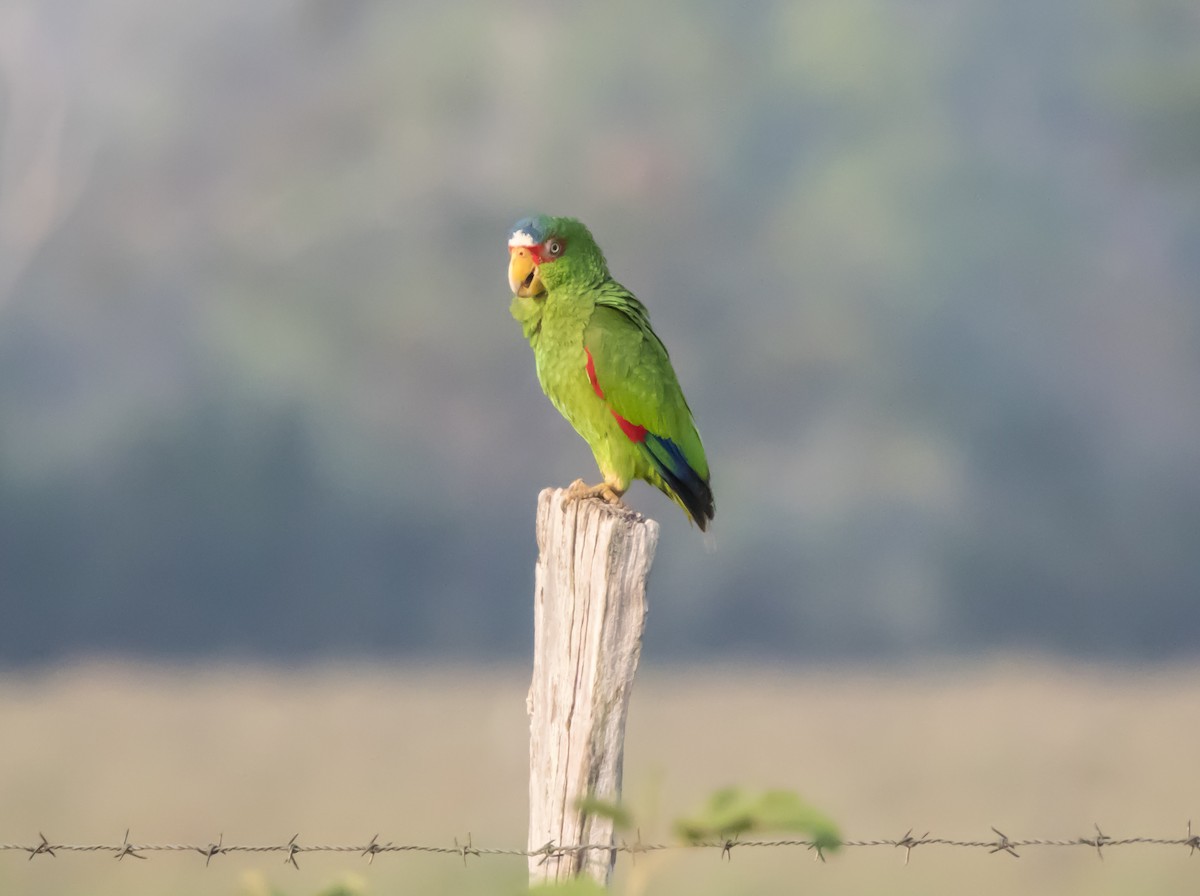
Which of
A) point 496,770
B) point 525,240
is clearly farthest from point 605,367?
point 496,770

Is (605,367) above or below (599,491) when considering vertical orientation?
above

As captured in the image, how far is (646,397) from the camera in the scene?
415 cm

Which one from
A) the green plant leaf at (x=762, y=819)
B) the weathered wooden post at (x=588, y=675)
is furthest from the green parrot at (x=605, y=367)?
the green plant leaf at (x=762, y=819)

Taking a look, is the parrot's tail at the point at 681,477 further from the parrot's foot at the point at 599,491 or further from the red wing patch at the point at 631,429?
the parrot's foot at the point at 599,491

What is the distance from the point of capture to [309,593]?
1758 centimetres

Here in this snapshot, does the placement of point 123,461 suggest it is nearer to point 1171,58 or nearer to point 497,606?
point 497,606

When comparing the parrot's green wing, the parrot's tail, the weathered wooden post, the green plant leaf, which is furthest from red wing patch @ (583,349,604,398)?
the green plant leaf

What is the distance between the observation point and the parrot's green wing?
13.6 feet

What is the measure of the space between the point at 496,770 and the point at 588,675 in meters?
9.28

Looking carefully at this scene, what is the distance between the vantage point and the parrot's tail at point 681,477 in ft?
13.7

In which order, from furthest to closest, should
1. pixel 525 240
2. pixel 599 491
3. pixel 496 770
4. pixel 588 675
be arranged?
pixel 496 770 → pixel 525 240 → pixel 599 491 → pixel 588 675

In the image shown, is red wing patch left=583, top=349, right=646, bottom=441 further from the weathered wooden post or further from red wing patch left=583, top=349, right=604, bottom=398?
the weathered wooden post

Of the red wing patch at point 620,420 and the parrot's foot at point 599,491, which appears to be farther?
the red wing patch at point 620,420

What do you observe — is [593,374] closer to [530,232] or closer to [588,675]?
[530,232]
